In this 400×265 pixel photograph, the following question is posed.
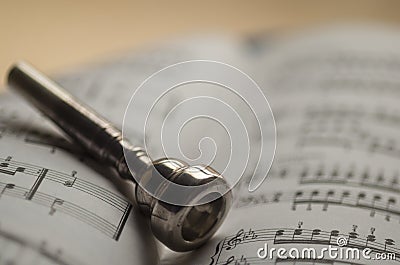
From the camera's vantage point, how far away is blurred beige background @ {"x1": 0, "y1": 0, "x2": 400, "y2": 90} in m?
1.40

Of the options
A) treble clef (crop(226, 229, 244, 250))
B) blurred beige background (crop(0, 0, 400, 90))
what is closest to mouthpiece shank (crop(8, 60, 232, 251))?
treble clef (crop(226, 229, 244, 250))

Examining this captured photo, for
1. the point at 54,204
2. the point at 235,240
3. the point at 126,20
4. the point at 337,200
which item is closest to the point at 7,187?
the point at 54,204

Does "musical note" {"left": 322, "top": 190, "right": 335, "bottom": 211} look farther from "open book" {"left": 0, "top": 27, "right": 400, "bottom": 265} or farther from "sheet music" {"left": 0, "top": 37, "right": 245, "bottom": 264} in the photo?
"sheet music" {"left": 0, "top": 37, "right": 245, "bottom": 264}

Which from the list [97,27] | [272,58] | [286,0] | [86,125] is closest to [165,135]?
[86,125]

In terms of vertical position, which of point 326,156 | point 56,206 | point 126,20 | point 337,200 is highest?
point 126,20

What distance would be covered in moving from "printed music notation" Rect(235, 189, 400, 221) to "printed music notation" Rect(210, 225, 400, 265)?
0.04 metres

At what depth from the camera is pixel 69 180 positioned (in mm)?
633

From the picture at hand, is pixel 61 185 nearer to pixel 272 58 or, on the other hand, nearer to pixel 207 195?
pixel 207 195

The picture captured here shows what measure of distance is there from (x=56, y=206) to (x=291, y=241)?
21 cm

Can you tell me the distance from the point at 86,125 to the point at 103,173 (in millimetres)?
53

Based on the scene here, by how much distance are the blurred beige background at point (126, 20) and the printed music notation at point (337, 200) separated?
66cm

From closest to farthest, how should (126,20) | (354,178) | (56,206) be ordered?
(56,206)
(354,178)
(126,20)

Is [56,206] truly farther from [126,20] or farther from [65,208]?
[126,20]

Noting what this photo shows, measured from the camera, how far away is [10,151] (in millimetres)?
664
